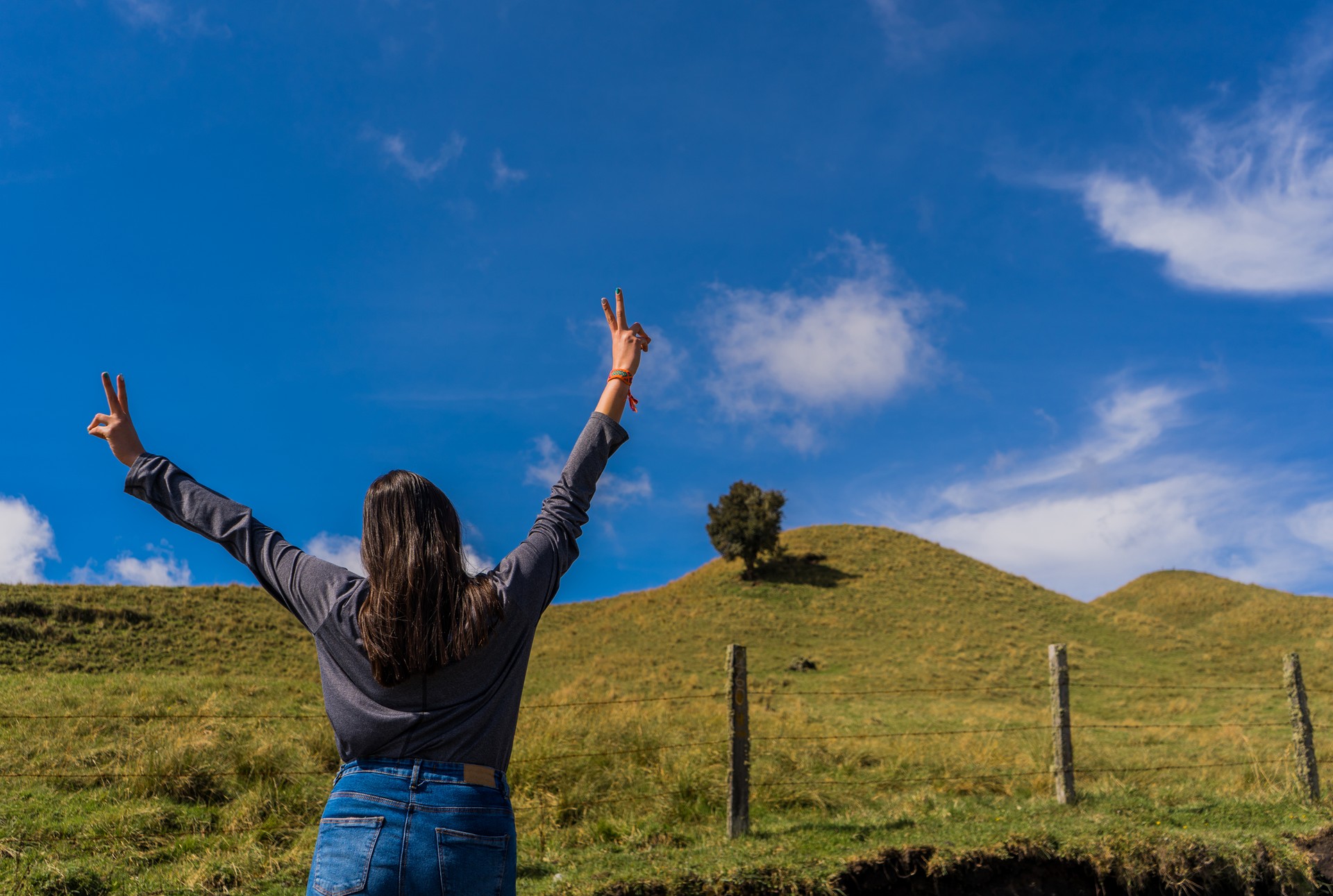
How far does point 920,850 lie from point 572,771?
139 inches

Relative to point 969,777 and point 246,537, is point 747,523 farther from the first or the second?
point 246,537

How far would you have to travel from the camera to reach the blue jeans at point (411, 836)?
1.58 metres

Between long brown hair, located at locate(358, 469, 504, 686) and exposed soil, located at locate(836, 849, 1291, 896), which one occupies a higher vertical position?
long brown hair, located at locate(358, 469, 504, 686)

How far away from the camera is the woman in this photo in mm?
1611

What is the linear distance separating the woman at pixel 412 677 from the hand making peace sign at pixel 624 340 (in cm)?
66

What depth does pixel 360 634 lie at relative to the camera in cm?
173

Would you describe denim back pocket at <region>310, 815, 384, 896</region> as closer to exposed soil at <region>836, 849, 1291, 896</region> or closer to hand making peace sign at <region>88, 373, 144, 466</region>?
hand making peace sign at <region>88, 373, 144, 466</region>

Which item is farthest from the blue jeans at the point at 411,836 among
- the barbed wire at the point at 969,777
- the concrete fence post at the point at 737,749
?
the barbed wire at the point at 969,777

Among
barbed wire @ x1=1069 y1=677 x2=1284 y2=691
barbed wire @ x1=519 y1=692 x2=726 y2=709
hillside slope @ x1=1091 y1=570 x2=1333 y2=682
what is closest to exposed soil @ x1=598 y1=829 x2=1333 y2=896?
barbed wire @ x1=519 y1=692 x2=726 y2=709

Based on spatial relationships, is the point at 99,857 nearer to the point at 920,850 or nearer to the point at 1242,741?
the point at 920,850

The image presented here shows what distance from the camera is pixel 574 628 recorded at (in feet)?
A: 139

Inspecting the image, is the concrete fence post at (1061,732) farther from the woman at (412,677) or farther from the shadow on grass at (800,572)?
the shadow on grass at (800,572)

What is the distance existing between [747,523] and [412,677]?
4940 cm

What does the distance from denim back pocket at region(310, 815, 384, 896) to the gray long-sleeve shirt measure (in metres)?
0.13
